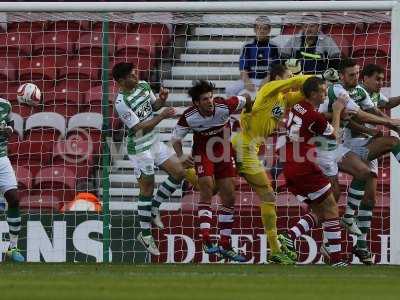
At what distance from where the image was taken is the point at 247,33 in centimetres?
1647

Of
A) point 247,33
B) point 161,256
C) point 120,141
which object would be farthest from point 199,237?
point 247,33

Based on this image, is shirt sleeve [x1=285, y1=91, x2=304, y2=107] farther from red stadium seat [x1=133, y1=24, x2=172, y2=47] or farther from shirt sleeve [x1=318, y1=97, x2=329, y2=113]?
red stadium seat [x1=133, y1=24, x2=172, y2=47]

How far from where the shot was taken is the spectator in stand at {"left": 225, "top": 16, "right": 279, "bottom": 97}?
16.0 m

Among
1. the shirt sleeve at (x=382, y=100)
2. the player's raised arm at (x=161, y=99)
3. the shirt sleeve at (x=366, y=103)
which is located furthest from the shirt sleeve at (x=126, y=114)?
the shirt sleeve at (x=382, y=100)

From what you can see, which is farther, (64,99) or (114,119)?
(64,99)

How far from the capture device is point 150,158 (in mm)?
15477

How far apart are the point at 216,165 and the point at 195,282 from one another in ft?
12.6

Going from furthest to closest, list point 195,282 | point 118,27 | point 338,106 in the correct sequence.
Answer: point 118,27
point 338,106
point 195,282

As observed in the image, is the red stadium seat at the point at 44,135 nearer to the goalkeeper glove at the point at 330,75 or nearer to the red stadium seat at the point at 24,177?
the red stadium seat at the point at 24,177

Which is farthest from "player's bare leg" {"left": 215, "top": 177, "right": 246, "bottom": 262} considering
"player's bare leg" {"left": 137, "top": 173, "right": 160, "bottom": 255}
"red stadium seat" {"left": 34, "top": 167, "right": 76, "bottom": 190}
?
"red stadium seat" {"left": 34, "top": 167, "right": 76, "bottom": 190}

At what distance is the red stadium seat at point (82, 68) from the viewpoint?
16.4 metres

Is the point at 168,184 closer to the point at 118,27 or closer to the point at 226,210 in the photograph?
the point at 226,210

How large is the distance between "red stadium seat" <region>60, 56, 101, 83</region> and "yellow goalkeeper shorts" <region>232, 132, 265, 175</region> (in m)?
2.24

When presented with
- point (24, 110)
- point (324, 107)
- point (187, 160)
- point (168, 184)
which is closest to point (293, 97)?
point (324, 107)
